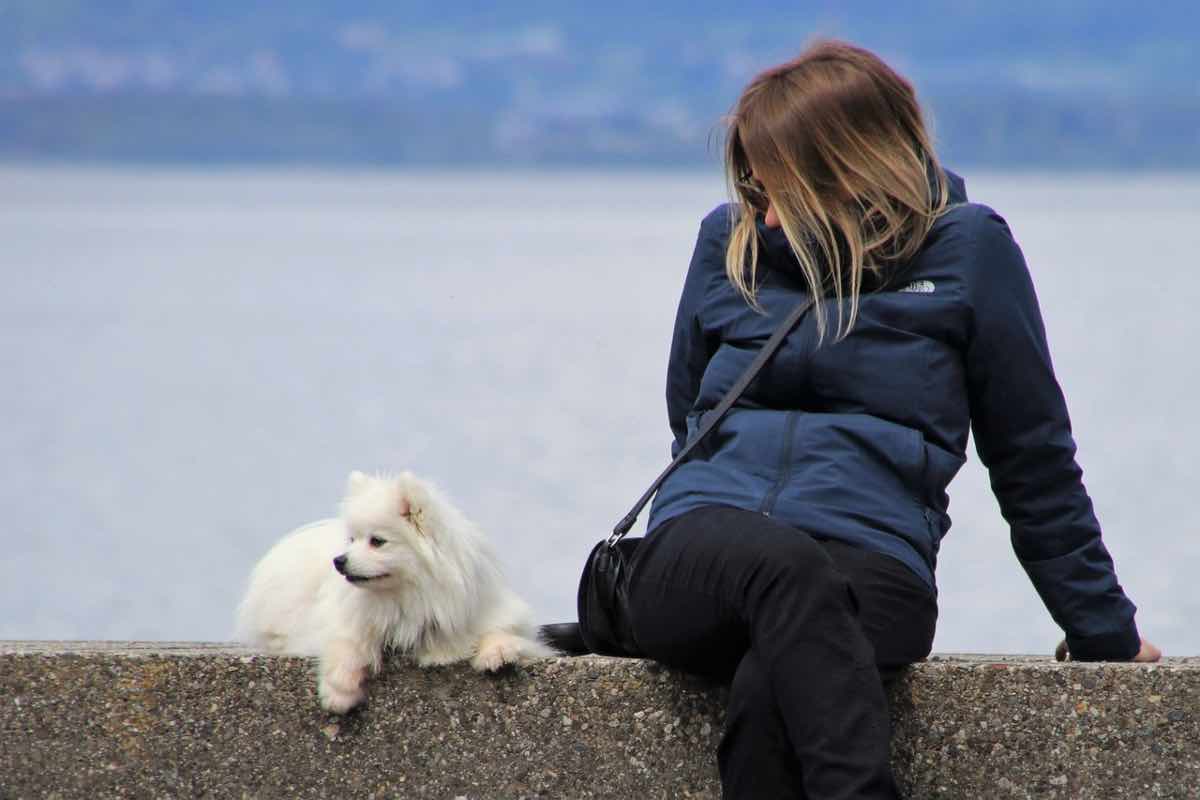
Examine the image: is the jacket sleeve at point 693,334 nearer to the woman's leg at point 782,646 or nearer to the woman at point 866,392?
the woman at point 866,392

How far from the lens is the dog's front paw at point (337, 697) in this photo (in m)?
2.80

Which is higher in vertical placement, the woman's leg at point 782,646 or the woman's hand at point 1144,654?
the woman's leg at point 782,646

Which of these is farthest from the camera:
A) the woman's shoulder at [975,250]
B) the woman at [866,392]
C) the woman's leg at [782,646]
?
the woman's shoulder at [975,250]

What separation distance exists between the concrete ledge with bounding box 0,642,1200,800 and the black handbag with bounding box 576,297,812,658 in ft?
0.16

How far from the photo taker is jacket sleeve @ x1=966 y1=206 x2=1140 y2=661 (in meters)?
2.76

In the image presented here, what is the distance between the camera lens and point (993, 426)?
2818 mm

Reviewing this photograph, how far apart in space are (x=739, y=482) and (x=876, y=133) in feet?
1.85

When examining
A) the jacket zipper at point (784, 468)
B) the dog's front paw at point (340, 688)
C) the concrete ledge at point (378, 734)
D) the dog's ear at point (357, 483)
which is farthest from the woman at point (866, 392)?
the dog's ear at point (357, 483)

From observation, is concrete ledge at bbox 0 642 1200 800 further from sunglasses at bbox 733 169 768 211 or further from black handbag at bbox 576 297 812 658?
sunglasses at bbox 733 169 768 211

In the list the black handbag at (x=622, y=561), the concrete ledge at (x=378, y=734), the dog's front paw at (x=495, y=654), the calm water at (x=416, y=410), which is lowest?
the calm water at (x=416, y=410)

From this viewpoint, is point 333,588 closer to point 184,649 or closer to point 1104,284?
point 184,649

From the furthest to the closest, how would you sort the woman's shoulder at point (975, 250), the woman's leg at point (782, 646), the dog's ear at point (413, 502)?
the dog's ear at point (413, 502), the woman's shoulder at point (975, 250), the woman's leg at point (782, 646)

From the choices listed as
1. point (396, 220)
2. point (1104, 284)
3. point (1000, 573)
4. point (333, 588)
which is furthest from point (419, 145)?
point (333, 588)

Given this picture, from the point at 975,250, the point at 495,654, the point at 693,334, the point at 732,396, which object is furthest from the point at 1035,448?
the point at 495,654
